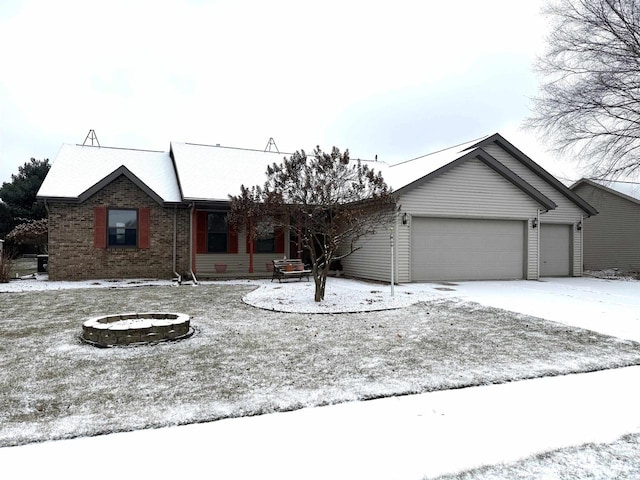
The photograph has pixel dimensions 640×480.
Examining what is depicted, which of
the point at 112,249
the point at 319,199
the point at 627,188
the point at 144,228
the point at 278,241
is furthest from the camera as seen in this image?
the point at 627,188

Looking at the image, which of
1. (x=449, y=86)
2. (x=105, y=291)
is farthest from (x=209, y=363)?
(x=449, y=86)

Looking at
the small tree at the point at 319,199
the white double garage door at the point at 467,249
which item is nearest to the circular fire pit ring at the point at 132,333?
the small tree at the point at 319,199

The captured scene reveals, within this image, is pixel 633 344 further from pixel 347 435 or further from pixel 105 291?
pixel 105 291

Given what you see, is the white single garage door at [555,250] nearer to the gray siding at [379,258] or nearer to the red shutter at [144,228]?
the gray siding at [379,258]

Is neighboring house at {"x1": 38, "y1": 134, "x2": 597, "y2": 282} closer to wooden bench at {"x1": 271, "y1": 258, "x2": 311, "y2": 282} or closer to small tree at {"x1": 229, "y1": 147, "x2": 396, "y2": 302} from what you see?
wooden bench at {"x1": 271, "y1": 258, "x2": 311, "y2": 282}

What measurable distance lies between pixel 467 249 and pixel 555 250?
17.1ft

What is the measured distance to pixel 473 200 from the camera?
15.2 m

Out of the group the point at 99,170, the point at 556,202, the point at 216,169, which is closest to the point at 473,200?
the point at 556,202

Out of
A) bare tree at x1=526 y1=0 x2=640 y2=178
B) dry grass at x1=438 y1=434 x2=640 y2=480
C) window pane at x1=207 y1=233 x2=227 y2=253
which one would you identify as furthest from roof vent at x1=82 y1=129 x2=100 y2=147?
dry grass at x1=438 y1=434 x2=640 y2=480

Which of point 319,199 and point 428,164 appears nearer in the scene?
point 319,199

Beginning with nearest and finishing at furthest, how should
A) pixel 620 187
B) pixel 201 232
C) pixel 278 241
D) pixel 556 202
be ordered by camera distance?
pixel 201 232 → pixel 278 241 → pixel 556 202 → pixel 620 187

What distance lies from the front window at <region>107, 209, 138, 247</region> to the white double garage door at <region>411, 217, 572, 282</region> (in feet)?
31.4

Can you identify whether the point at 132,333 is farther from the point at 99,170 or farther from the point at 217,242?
the point at 99,170

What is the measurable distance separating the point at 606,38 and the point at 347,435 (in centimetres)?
2211
